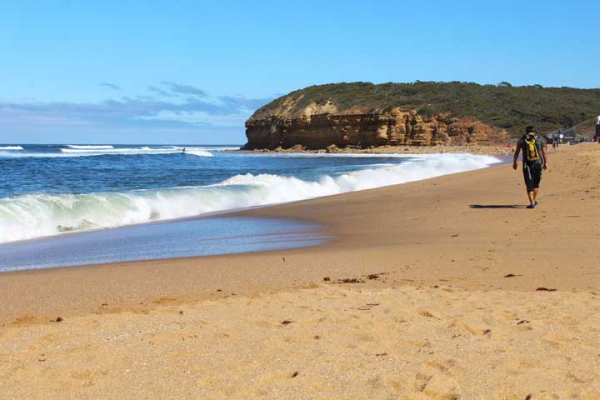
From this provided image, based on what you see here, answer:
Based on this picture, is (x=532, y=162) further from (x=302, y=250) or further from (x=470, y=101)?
(x=470, y=101)

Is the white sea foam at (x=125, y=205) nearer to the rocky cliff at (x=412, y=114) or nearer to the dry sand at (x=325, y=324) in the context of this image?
the dry sand at (x=325, y=324)

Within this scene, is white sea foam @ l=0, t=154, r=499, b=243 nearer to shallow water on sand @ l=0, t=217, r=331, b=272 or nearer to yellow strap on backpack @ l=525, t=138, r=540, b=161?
shallow water on sand @ l=0, t=217, r=331, b=272

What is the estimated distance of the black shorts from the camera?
40.6 ft

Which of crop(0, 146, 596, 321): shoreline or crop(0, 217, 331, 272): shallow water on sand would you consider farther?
crop(0, 217, 331, 272): shallow water on sand

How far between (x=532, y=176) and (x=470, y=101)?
72719mm

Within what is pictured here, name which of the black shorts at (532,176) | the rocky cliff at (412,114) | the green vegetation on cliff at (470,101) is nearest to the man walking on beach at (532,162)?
the black shorts at (532,176)

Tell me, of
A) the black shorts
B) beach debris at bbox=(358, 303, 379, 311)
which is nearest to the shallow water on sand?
beach debris at bbox=(358, 303, 379, 311)

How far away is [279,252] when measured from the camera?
855 centimetres

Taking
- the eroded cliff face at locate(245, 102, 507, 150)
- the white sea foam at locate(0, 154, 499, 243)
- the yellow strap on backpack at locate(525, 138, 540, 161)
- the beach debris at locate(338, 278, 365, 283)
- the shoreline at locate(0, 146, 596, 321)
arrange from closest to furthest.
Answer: the shoreline at locate(0, 146, 596, 321)
the beach debris at locate(338, 278, 365, 283)
the white sea foam at locate(0, 154, 499, 243)
the yellow strap on backpack at locate(525, 138, 540, 161)
the eroded cliff face at locate(245, 102, 507, 150)

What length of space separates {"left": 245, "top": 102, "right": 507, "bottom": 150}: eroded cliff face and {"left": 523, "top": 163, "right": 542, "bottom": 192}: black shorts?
6003cm

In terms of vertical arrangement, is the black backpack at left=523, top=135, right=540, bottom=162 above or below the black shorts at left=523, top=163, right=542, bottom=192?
above

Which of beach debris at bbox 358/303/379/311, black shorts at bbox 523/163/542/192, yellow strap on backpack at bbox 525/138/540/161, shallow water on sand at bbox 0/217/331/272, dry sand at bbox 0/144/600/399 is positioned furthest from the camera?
yellow strap on backpack at bbox 525/138/540/161

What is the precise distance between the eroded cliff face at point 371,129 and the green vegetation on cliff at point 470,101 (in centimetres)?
162

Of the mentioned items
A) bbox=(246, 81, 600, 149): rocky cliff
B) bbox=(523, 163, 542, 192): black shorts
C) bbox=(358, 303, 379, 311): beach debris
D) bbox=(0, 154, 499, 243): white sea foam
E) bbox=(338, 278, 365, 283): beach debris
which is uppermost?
bbox=(246, 81, 600, 149): rocky cliff
